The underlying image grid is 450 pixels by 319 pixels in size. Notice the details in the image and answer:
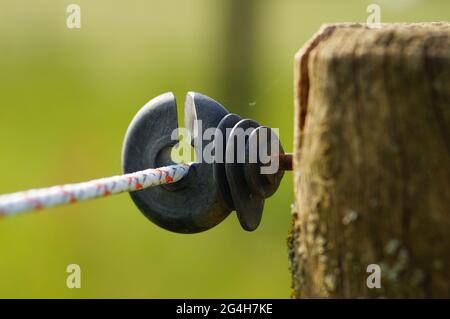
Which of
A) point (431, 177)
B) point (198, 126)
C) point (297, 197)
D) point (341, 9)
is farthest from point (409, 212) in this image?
point (341, 9)

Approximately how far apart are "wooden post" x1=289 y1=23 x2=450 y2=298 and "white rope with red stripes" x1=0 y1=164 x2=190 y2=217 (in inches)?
11.9

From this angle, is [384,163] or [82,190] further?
[82,190]

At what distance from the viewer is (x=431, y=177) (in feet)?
3.04

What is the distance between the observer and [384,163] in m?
0.93

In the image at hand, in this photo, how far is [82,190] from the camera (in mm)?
1038

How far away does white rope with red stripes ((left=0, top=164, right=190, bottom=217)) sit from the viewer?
2.98 ft

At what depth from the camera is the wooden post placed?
93 centimetres

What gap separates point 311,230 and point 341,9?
3574 mm

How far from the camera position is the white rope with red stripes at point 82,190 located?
2.98 ft

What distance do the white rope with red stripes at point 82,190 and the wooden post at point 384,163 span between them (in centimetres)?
30

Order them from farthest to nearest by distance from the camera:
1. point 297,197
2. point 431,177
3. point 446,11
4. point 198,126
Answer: point 446,11, point 198,126, point 297,197, point 431,177

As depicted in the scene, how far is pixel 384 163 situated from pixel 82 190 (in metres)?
0.39
